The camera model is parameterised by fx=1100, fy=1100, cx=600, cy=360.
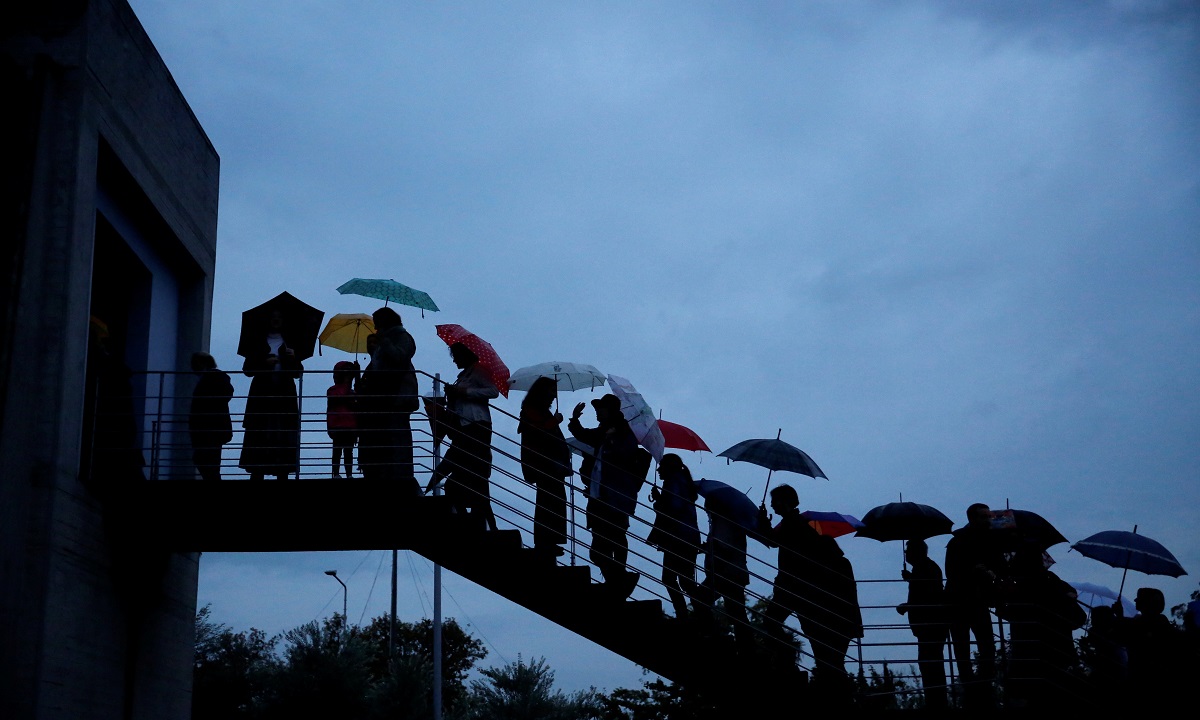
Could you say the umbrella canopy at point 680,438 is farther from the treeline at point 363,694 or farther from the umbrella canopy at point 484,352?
the treeline at point 363,694

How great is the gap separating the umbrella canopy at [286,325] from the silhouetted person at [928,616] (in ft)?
19.0

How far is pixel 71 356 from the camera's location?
8.51 metres

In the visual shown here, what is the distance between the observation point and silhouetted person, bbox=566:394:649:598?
30.5ft

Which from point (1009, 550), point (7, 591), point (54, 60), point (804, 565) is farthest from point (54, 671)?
point (1009, 550)

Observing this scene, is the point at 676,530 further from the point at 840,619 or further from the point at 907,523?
the point at 907,523

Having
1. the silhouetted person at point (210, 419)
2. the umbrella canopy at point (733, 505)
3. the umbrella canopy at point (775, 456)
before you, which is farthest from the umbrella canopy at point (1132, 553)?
the silhouetted person at point (210, 419)


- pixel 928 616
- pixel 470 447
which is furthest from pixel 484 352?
pixel 928 616

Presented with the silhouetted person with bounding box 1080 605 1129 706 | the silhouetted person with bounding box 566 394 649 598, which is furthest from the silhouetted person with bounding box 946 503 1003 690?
the silhouetted person with bounding box 566 394 649 598

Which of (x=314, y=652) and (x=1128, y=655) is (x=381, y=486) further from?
(x=314, y=652)

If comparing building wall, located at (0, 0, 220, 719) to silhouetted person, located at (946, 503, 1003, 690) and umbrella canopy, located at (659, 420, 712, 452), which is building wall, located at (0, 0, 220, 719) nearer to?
umbrella canopy, located at (659, 420, 712, 452)

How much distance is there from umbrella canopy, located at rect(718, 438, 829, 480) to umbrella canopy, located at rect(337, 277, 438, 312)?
135 inches

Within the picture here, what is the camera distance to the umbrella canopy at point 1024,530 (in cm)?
924

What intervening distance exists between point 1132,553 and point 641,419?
5.20 metres

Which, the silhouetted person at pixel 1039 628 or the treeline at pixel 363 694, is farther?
the treeline at pixel 363 694
